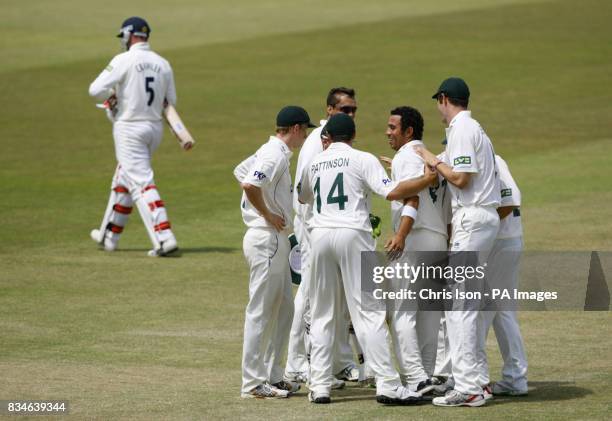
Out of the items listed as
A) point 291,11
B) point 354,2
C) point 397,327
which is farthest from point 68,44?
point 397,327

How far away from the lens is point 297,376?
413 inches

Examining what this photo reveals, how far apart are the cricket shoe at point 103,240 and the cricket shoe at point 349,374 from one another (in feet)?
21.3

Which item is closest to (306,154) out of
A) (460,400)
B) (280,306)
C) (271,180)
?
(271,180)

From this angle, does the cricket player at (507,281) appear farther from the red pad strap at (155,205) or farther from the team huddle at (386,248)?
the red pad strap at (155,205)

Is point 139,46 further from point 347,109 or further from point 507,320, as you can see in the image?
point 507,320

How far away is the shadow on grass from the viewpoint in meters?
9.52

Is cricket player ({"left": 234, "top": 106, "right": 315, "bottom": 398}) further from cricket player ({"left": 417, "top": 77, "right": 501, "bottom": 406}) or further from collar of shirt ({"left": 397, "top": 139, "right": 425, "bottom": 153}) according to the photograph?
cricket player ({"left": 417, "top": 77, "right": 501, "bottom": 406})

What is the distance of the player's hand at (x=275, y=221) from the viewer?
9820 mm

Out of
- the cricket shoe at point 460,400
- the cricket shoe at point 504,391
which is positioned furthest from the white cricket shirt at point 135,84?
the cricket shoe at point 460,400

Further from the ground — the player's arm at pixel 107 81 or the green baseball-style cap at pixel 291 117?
the player's arm at pixel 107 81

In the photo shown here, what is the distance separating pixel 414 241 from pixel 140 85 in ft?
25.1

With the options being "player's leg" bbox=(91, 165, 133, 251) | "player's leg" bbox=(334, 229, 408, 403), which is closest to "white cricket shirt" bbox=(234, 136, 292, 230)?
"player's leg" bbox=(334, 229, 408, 403)

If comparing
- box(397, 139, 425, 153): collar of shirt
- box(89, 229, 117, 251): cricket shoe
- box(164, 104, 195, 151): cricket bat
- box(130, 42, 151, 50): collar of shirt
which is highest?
box(130, 42, 151, 50): collar of shirt

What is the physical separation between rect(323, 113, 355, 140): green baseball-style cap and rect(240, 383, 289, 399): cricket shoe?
2.05m
